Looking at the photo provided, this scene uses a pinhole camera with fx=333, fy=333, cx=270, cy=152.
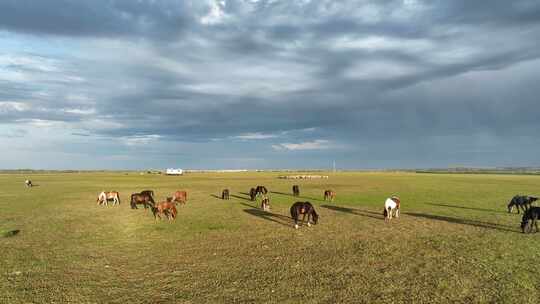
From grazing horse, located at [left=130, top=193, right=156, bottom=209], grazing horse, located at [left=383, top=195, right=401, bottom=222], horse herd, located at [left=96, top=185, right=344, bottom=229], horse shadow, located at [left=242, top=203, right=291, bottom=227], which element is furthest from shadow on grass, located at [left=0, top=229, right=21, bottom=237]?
grazing horse, located at [left=383, top=195, right=401, bottom=222]

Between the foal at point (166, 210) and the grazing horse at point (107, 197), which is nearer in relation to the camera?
the foal at point (166, 210)

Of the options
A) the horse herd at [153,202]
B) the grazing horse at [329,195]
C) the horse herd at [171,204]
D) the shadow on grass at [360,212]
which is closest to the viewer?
the horse herd at [171,204]

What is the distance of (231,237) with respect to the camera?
56.5 feet

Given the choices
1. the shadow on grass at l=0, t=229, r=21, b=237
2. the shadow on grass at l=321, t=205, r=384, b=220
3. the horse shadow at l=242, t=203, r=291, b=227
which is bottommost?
the shadow on grass at l=0, t=229, r=21, b=237

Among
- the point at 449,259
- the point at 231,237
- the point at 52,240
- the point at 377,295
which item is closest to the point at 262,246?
the point at 231,237

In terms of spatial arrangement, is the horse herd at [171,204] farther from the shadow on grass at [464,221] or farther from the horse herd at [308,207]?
the shadow on grass at [464,221]

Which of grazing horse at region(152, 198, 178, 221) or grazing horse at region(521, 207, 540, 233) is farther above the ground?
grazing horse at region(521, 207, 540, 233)

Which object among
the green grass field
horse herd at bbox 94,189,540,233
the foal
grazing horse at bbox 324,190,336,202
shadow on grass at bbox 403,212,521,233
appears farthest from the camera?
grazing horse at bbox 324,190,336,202

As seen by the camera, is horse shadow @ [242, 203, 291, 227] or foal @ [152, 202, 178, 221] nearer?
horse shadow @ [242, 203, 291, 227]

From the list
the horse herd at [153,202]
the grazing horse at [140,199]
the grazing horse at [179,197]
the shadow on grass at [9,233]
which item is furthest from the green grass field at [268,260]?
the grazing horse at [179,197]

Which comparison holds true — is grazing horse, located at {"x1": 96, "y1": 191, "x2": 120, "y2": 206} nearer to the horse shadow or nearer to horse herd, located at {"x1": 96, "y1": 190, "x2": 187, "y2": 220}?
horse herd, located at {"x1": 96, "y1": 190, "x2": 187, "y2": 220}

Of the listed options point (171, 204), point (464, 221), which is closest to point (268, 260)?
point (171, 204)

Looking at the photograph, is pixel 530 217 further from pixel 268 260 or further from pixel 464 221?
pixel 268 260

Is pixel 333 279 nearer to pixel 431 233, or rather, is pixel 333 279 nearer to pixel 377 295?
pixel 377 295
